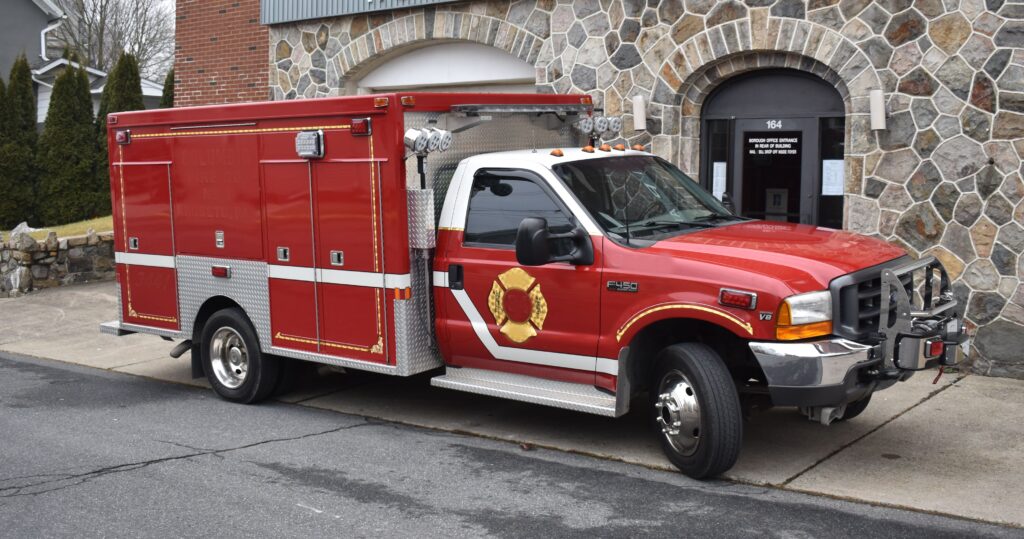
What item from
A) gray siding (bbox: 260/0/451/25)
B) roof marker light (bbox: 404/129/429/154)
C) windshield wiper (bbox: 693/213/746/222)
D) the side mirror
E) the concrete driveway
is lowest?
the concrete driveway

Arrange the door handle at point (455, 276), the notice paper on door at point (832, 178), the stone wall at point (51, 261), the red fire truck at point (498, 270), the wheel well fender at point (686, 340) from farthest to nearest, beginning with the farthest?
the stone wall at point (51, 261)
the notice paper on door at point (832, 178)
the door handle at point (455, 276)
the wheel well fender at point (686, 340)
the red fire truck at point (498, 270)

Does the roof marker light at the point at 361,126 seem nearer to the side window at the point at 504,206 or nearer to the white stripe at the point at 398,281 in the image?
the side window at the point at 504,206

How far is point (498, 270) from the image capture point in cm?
729

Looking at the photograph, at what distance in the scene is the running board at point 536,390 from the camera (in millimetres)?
6863

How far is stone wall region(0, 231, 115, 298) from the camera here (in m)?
15.4

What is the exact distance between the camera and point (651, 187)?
7711 millimetres

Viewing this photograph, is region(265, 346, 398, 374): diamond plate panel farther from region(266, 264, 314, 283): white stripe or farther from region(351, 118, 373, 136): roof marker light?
region(351, 118, 373, 136): roof marker light

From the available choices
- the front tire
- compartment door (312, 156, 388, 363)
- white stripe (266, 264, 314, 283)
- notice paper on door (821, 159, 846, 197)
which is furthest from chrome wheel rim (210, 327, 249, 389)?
notice paper on door (821, 159, 846, 197)

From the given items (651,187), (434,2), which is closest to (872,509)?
(651,187)

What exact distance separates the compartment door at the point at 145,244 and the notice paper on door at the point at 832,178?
19.8ft

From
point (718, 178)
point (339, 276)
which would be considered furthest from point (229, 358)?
point (718, 178)

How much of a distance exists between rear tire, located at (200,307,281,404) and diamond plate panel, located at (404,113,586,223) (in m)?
2.07

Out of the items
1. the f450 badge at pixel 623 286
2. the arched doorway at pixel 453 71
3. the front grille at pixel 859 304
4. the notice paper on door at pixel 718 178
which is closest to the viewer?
the front grille at pixel 859 304

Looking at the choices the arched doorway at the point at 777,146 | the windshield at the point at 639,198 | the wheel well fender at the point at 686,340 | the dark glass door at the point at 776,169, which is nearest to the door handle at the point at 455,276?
the windshield at the point at 639,198
